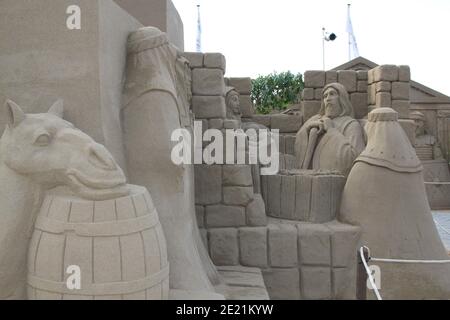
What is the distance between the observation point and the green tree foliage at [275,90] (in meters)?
18.9

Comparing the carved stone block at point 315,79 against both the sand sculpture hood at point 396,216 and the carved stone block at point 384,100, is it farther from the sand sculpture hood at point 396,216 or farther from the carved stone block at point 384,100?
the sand sculpture hood at point 396,216

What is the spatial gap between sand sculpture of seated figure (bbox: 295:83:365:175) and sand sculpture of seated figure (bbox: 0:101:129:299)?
385cm

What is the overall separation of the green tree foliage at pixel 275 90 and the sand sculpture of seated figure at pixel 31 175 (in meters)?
16.5

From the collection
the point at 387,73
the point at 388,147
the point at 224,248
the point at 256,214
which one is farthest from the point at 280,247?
the point at 387,73

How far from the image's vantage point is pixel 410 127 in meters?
5.84

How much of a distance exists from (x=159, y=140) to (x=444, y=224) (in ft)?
24.3

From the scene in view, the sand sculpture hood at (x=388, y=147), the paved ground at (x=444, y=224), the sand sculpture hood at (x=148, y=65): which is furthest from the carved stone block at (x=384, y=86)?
the sand sculpture hood at (x=148, y=65)

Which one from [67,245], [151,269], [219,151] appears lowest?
[151,269]

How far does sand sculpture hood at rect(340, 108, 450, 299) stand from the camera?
4.15 metres

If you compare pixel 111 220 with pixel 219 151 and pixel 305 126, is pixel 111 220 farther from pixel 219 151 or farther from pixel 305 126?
pixel 305 126

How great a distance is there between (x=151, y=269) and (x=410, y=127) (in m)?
4.75

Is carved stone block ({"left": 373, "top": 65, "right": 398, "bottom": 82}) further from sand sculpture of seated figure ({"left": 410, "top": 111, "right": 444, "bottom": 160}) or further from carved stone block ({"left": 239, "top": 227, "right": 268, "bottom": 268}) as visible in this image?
sand sculpture of seated figure ({"left": 410, "top": 111, "right": 444, "bottom": 160})
